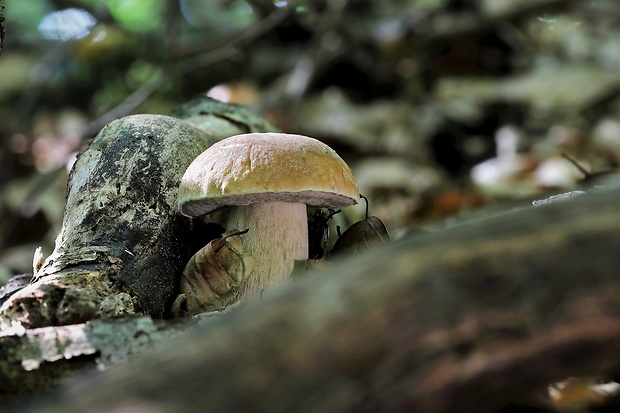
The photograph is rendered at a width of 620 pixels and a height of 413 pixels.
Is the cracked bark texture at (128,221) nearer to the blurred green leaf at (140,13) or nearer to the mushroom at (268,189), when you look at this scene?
the mushroom at (268,189)

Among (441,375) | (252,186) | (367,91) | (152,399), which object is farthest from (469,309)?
Result: (367,91)

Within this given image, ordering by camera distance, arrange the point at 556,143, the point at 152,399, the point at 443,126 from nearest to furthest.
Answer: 1. the point at 152,399
2. the point at 556,143
3. the point at 443,126

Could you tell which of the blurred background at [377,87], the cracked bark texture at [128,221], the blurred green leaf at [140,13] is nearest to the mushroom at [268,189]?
the cracked bark texture at [128,221]

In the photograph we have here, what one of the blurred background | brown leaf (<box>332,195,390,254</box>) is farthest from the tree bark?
the blurred background

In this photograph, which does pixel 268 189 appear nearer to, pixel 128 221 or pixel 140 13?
A: pixel 128 221

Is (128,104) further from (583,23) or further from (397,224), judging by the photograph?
(583,23)

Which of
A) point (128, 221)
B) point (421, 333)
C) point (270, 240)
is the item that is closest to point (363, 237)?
point (270, 240)
